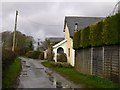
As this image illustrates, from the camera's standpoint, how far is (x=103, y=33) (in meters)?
19.3

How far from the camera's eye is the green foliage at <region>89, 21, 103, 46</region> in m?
20.4

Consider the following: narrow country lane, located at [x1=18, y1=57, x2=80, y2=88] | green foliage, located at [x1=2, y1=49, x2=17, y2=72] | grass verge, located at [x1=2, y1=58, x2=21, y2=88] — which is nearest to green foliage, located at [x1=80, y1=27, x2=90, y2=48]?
narrow country lane, located at [x1=18, y1=57, x2=80, y2=88]

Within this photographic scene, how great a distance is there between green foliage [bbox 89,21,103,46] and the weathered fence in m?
0.43

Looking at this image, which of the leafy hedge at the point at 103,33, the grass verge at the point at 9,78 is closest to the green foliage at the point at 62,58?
the leafy hedge at the point at 103,33

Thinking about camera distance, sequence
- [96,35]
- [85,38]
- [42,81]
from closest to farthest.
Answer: [42,81]
[96,35]
[85,38]

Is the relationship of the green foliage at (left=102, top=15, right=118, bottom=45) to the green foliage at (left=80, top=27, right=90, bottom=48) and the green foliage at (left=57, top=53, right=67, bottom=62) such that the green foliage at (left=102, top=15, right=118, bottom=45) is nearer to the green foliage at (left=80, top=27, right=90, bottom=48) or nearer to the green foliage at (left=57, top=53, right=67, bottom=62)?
the green foliage at (left=80, top=27, right=90, bottom=48)

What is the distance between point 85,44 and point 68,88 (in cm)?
960

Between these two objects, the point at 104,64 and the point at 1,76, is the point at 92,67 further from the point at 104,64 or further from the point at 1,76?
the point at 1,76

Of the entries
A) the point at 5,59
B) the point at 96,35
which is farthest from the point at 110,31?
the point at 5,59

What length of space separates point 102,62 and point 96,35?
207 centimetres

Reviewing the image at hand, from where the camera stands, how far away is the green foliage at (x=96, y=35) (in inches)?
802

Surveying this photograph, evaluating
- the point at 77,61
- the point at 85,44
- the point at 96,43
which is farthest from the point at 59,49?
the point at 96,43

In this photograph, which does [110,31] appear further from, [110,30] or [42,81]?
[42,81]

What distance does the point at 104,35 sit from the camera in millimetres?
19094
